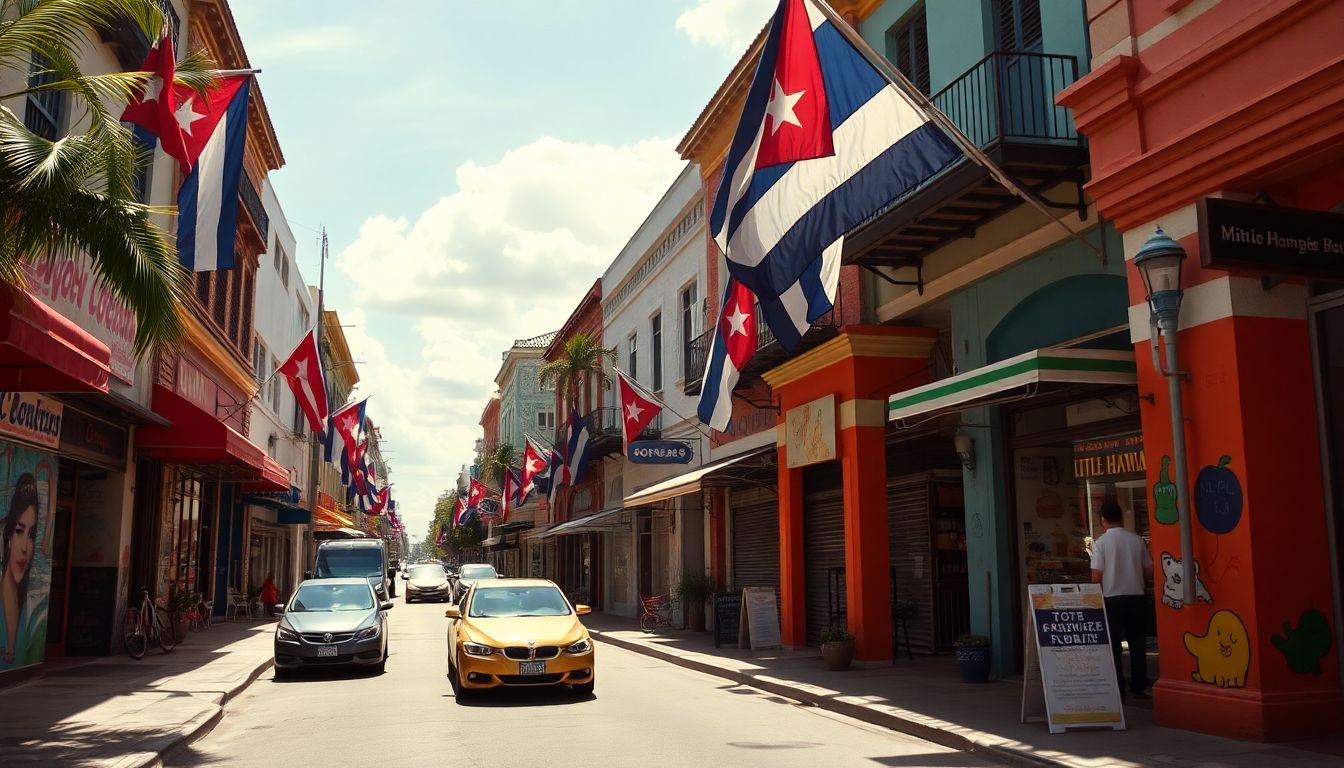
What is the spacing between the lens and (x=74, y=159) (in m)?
9.22

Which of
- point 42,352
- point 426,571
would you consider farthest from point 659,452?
point 426,571

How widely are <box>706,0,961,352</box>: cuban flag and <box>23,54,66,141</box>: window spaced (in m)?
8.88

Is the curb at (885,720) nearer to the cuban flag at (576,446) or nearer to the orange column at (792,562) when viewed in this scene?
the orange column at (792,562)

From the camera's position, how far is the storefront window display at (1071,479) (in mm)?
11734

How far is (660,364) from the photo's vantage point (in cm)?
3122

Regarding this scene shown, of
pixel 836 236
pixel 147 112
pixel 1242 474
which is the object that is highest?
pixel 147 112

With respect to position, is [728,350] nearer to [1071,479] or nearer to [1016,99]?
[1071,479]

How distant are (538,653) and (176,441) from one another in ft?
34.2

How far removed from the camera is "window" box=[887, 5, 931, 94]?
15914 millimetres

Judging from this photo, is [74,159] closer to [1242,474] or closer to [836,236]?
[836,236]

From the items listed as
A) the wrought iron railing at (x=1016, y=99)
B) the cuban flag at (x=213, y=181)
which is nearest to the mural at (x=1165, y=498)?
the wrought iron railing at (x=1016, y=99)

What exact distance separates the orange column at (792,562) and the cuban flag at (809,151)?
7522mm

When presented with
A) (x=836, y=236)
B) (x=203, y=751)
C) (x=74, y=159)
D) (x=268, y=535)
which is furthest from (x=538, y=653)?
(x=268, y=535)

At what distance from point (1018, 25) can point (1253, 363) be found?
6355 mm
